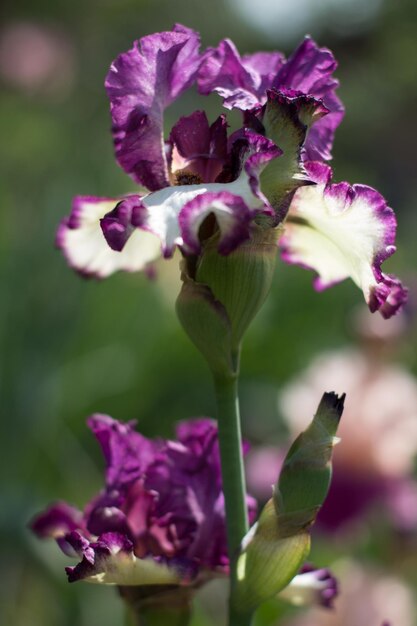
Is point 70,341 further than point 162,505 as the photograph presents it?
Yes

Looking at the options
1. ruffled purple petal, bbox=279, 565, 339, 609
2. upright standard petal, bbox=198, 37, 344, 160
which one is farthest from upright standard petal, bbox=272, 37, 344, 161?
ruffled purple petal, bbox=279, 565, 339, 609

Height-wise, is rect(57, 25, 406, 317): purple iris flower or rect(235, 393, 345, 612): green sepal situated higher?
rect(57, 25, 406, 317): purple iris flower

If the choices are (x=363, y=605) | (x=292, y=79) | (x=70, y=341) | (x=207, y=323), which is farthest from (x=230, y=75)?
(x=70, y=341)

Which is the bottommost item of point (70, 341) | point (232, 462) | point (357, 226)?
point (70, 341)

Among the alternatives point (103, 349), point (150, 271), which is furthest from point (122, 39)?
point (150, 271)

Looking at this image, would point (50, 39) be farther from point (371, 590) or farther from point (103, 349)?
point (371, 590)

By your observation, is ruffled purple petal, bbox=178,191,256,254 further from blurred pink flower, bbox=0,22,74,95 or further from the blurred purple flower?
blurred pink flower, bbox=0,22,74,95

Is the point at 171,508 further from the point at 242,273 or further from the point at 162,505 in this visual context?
the point at 242,273
